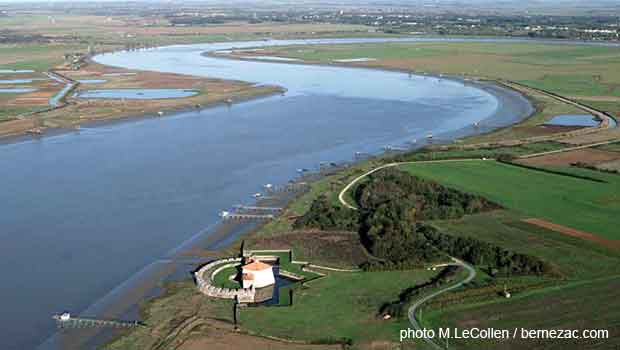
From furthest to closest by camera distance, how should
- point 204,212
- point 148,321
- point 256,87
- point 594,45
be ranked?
point 594,45 → point 256,87 → point 204,212 → point 148,321

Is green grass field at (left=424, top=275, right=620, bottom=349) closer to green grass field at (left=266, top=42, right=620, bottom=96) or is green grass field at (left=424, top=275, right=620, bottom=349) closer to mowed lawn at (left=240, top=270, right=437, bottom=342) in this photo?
mowed lawn at (left=240, top=270, right=437, bottom=342)

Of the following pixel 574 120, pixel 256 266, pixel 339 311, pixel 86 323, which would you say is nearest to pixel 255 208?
pixel 256 266

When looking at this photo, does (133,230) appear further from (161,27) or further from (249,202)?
(161,27)

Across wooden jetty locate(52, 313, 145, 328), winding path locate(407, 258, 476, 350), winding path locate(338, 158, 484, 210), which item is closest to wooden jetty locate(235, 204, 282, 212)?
winding path locate(338, 158, 484, 210)

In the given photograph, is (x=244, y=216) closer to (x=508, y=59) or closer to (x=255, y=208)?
(x=255, y=208)

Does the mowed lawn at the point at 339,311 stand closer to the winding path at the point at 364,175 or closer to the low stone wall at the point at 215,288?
the low stone wall at the point at 215,288

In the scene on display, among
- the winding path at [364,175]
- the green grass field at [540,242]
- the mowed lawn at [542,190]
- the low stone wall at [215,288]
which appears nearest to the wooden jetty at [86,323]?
the low stone wall at [215,288]

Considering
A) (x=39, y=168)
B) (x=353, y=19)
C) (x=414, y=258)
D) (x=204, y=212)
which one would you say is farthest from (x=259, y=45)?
(x=414, y=258)
